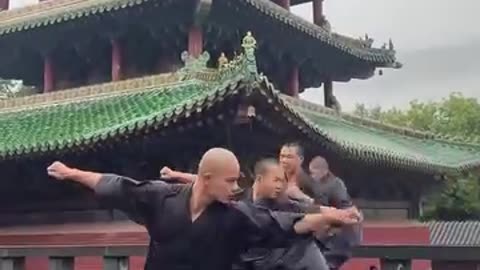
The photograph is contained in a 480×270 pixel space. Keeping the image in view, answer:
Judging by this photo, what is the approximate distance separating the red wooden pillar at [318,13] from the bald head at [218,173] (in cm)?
1213

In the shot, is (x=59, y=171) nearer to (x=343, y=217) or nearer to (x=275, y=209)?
(x=275, y=209)

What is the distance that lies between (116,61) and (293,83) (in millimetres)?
3406

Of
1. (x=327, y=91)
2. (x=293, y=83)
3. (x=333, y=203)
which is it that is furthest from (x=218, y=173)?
(x=327, y=91)

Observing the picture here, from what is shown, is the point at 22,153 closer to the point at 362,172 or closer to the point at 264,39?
the point at 264,39

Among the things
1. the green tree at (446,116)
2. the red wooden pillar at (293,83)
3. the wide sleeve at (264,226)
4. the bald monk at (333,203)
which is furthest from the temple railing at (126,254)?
the green tree at (446,116)

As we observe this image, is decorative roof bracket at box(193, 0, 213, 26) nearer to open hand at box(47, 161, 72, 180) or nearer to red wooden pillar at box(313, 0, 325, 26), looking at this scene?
red wooden pillar at box(313, 0, 325, 26)

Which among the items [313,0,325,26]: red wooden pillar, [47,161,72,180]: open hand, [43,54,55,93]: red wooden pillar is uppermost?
[313,0,325,26]: red wooden pillar

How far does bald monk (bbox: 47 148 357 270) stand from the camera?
3.65 m

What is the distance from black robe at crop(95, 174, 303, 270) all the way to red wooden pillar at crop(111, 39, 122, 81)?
8.89 m

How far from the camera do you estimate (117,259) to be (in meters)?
6.09

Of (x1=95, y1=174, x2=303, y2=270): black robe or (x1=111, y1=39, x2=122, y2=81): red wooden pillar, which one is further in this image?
(x1=111, y1=39, x2=122, y2=81): red wooden pillar

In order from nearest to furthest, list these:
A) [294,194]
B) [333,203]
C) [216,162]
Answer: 1. [216,162]
2. [294,194]
3. [333,203]

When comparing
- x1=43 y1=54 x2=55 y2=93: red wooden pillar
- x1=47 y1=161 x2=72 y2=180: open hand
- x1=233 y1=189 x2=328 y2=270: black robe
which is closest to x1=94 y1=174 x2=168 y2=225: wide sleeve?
x1=47 y1=161 x2=72 y2=180: open hand

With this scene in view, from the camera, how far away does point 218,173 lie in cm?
364
